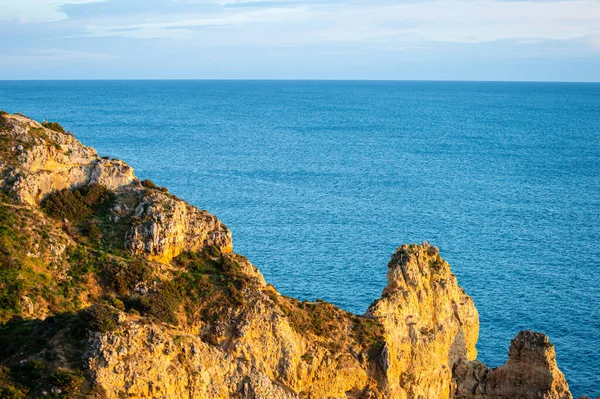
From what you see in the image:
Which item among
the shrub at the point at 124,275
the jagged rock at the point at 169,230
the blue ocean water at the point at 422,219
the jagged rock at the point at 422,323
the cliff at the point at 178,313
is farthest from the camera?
the blue ocean water at the point at 422,219

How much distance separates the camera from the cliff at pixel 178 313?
31078 mm

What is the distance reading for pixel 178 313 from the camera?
126ft

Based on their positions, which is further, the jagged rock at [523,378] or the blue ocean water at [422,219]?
the blue ocean water at [422,219]

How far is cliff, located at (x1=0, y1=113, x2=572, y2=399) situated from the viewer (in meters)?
31.1

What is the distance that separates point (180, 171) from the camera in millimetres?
152375

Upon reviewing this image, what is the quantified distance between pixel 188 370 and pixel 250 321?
24.0 ft

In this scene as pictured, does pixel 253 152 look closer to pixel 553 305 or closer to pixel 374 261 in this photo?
pixel 374 261

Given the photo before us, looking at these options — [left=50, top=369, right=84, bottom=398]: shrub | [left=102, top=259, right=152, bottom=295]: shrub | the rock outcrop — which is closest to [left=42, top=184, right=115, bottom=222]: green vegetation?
the rock outcrop

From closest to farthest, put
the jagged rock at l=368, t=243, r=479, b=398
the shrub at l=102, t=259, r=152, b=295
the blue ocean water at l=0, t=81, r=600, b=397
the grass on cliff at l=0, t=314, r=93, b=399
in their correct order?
the grass on cliff at l=0, t=314, r=93, b=399 < the shrub at l=102, t=259, r=152, b=295 < the jagged rock at l=368, t=243, r=479, b=398 < the blue ocean water at l=0, t=81, r=600, b=397

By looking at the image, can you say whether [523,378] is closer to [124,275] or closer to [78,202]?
[124,275]

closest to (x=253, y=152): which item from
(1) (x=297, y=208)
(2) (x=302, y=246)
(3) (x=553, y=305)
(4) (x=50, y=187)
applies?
(1) (x=297, y=208)

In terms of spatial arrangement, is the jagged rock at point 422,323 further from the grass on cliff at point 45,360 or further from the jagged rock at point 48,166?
the jagged rock at point 48,166

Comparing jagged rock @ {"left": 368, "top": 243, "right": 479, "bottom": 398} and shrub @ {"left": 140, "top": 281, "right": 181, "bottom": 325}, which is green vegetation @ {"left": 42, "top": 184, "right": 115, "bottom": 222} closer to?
shrub @ {"left": 140, "top": 281, "right": 181, "bottom": 325}

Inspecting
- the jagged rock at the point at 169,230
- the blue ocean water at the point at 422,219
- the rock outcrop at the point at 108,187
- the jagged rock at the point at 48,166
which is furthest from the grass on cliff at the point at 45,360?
the blue ocean water at the point at 422,219
